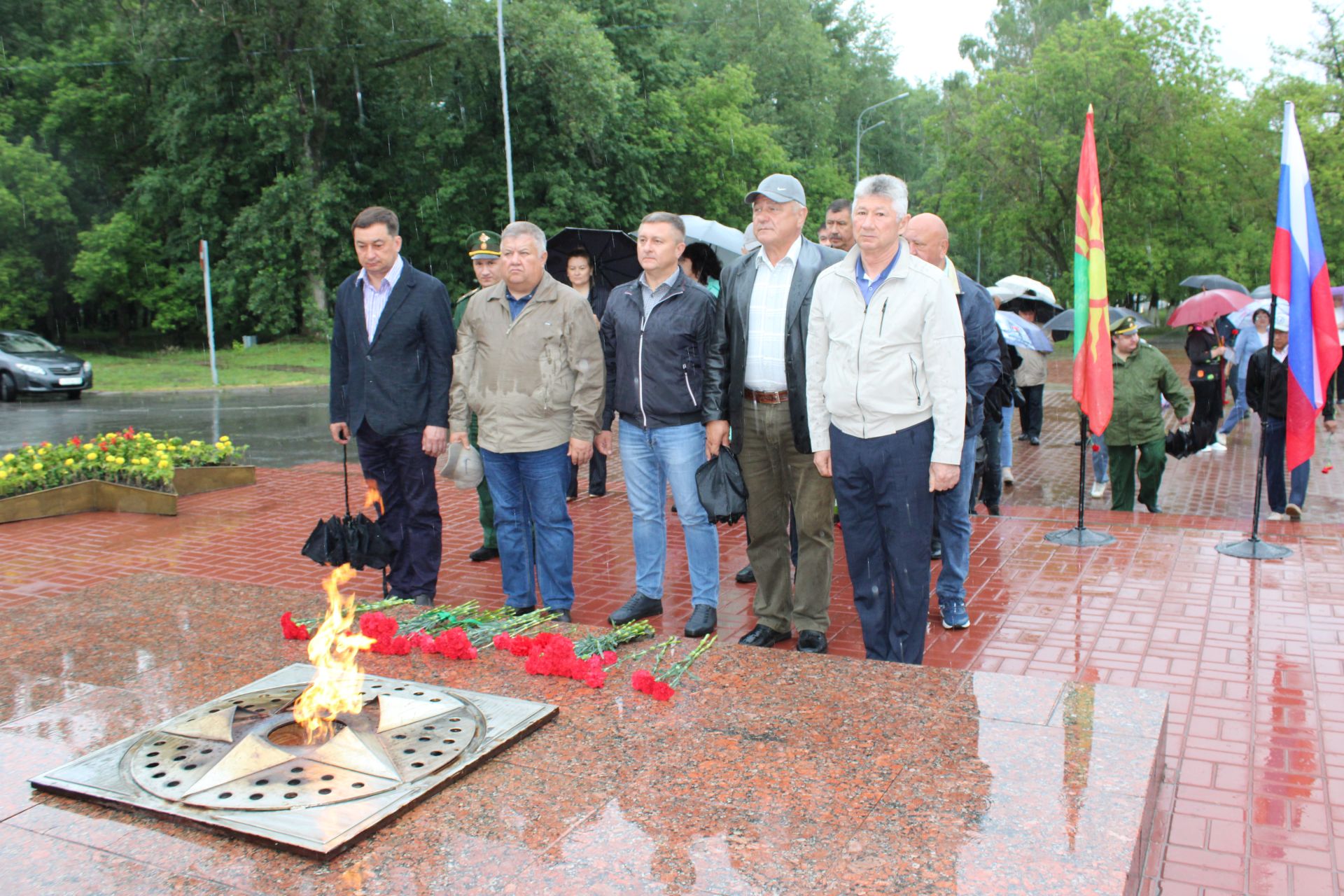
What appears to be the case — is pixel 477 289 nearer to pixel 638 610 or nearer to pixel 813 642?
pixel 638 610

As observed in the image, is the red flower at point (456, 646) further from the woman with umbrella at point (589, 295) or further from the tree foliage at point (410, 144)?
the tree foliage at point (410, 144)

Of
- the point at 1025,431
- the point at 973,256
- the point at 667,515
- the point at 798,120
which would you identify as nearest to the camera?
the point at 667,515

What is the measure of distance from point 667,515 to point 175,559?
3235 mm

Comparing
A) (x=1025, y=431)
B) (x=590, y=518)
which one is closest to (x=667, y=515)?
(x=590, y=518)

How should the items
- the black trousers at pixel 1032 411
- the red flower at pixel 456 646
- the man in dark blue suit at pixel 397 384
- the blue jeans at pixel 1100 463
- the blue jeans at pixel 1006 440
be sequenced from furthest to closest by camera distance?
1. the black trousers at pixel 1032 411
2. the blue jeans at pixel 1100 463
3. the blue jeans at pixel 1006 440
4. the man in dark blue suit at pixel 397 384
5. the red flower at pixel 456 646

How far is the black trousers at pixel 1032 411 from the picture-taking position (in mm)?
12617

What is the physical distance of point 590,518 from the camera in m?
7.81

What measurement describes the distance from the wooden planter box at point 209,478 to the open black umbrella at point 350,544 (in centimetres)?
403

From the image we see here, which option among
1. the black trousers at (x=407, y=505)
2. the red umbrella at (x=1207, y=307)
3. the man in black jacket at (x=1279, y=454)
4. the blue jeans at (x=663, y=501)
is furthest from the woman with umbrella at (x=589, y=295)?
the red umbrella at (x=1207, y=307)

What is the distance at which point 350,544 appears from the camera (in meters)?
4.98

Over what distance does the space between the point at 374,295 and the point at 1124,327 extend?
5.47 metres

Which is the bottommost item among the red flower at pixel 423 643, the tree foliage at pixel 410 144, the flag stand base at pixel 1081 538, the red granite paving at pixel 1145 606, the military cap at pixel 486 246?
the red granite paving at pixel 1145 606

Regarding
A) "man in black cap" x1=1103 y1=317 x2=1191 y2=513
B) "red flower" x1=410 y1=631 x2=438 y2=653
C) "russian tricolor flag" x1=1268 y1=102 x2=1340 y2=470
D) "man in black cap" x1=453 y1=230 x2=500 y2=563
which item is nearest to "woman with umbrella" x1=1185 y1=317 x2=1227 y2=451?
→ "man in black cap" x1=1103 y1=317 x2=1191 y2=513

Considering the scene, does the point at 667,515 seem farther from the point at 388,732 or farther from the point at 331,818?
the point at 331,818
